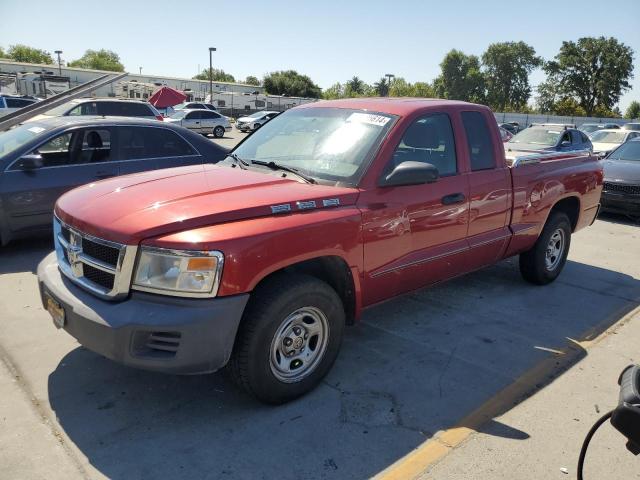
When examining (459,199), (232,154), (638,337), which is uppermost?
(232,154)

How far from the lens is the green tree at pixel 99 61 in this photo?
371ft

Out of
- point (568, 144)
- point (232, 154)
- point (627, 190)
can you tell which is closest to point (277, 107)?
point (568, 144)

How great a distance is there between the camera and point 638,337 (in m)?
4.52

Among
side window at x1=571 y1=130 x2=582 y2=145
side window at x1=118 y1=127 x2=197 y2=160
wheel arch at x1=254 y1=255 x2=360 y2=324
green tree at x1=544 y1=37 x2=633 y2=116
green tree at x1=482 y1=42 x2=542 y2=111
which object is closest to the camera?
wheel arch at x1=254 y1=255 x2=360 y2=324

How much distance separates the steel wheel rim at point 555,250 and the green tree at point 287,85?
76991 mm

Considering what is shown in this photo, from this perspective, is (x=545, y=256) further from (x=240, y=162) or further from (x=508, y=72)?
(x=508, y=72)

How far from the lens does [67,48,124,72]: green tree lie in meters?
113

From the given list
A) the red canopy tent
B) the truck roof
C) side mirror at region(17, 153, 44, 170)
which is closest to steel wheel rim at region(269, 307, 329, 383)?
the truck roof

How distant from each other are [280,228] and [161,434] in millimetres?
1344

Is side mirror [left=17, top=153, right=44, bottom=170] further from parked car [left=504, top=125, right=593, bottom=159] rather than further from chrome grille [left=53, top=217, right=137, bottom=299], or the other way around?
parked car [left=504, top=125, right=593, bottom=159]

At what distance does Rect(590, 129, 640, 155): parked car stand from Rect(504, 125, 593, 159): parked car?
1.88 meters

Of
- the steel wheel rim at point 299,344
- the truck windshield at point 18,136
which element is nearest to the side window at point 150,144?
the truck windshield at point 18,136

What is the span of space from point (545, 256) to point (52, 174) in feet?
18.9

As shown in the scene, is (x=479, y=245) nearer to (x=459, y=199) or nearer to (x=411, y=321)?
(x=459, y=199)
